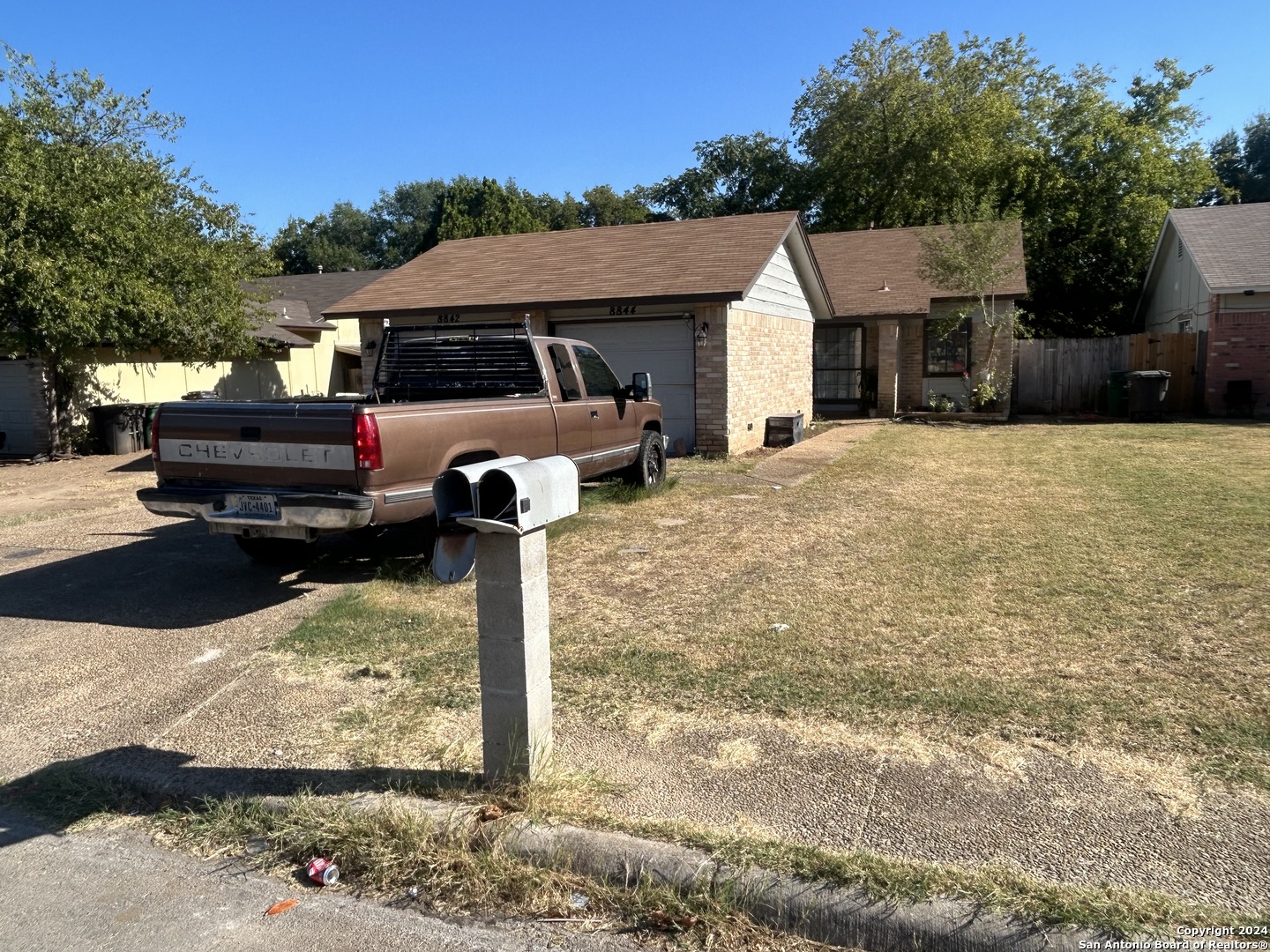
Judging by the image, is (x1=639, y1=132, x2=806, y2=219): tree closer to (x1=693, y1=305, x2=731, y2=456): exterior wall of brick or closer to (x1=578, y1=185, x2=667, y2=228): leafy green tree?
(x1=578, y1=185, x2=667, y2=228): leafy green tree

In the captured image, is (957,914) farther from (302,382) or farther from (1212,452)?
(302,382)

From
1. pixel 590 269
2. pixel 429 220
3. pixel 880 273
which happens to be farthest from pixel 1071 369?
pixel 429 220

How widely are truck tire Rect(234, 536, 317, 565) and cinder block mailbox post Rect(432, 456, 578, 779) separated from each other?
4552 millimetres

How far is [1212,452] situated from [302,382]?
22577mm

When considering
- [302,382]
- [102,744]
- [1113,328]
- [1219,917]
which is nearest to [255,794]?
[102,744]

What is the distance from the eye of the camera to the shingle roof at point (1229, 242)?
19.7 metres

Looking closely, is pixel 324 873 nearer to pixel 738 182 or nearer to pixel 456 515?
pixel 456 515

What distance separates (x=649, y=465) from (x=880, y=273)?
1437 centimetres

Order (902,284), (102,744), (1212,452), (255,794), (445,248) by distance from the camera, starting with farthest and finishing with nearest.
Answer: (902,284), (445,248), (1212,452), (102,744), (255,794)

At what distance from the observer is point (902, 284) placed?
22.1 metres

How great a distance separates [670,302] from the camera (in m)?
13.9

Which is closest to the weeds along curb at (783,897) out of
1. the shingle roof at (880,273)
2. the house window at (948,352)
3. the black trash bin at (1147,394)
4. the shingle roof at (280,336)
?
the shingle roof at (880,273)

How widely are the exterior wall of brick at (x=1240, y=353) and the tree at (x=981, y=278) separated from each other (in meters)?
4.23

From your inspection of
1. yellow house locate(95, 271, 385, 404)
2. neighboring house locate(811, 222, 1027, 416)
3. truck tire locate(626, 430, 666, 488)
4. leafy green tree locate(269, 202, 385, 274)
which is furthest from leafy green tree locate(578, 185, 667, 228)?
truck tire locate(626, 430, 666, 488)
